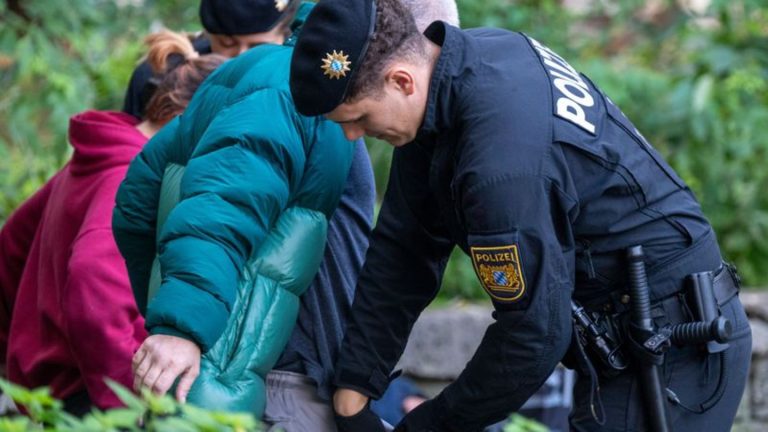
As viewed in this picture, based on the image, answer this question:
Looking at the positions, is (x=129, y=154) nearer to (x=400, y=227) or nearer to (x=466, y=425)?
(x=400, y=227)

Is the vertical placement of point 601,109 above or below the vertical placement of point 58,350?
above

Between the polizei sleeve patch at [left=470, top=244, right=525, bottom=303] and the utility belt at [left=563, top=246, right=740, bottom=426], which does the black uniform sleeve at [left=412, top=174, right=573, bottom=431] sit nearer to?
the polizei sleeve patch at [left=470, top=244, right=525, bottom=303]

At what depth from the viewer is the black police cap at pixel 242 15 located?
380 cm

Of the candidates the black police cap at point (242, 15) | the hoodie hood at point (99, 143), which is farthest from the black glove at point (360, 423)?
the black police cap at point (242, 15)

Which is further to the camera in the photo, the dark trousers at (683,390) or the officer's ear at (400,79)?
the dark trousers at (683,390)

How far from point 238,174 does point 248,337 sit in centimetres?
37

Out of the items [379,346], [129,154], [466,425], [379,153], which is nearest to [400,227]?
[379,346]

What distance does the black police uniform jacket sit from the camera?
2547 mm

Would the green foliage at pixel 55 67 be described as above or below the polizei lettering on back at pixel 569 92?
below

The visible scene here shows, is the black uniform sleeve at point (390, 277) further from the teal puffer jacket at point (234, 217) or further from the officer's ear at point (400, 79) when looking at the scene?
the officer's ear at point (400, 79)

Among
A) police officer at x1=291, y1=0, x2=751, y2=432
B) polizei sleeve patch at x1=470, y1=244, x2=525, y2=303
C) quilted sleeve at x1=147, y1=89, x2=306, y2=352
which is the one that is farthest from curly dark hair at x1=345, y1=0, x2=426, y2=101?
polizei sleeve patch at x1=470, y1=244, x2=525, y2=303

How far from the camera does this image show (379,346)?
9.98ft

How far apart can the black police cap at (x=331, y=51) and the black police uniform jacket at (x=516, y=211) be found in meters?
0.18

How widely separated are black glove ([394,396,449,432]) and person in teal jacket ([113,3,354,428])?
334 millimetres
